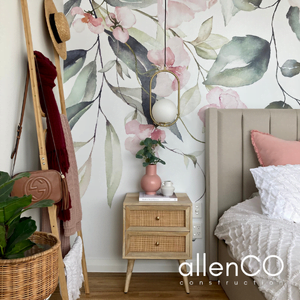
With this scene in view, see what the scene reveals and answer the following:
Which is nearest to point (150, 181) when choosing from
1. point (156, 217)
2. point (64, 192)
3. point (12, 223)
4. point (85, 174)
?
point (156, 217)

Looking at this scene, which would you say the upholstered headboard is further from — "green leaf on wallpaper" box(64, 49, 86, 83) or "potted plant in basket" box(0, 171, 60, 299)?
"potted plant in basket" box(0, 171, 60, 299)

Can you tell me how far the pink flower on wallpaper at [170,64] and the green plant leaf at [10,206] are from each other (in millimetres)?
1562

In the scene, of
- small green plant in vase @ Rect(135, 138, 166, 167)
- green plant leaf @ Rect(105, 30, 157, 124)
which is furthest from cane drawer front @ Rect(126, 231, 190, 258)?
green plant leaf @ Rect(105, 30, 157, 124)

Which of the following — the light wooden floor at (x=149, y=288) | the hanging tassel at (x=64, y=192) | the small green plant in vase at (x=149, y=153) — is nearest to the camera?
the hanging tassel at (x=64, y=192)

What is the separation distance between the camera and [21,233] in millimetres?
1010

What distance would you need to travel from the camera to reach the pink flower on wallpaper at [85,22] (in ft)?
7.54

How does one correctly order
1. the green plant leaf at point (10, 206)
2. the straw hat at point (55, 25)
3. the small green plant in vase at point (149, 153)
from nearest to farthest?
the green plant leaf at point (10, 206) → the straw hat at point (55, 25) → the small green plant in vase at point (149, 153)

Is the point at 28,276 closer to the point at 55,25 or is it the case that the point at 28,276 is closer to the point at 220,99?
the point at 55,25

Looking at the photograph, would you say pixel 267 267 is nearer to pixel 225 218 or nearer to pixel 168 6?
pixel 225 218

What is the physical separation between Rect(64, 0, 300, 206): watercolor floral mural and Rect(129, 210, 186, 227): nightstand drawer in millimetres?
410

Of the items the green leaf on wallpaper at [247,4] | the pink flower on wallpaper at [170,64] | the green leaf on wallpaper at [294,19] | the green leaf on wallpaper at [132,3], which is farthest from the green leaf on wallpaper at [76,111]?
the green leaf on wallpaper at [294,19]

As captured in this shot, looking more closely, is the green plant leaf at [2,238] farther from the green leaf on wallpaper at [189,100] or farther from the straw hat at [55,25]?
the green leaf on wallpaper at [189,100]

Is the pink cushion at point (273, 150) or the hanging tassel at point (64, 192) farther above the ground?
the pink cushion at point (273, 150)

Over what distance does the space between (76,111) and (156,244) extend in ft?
3.79
